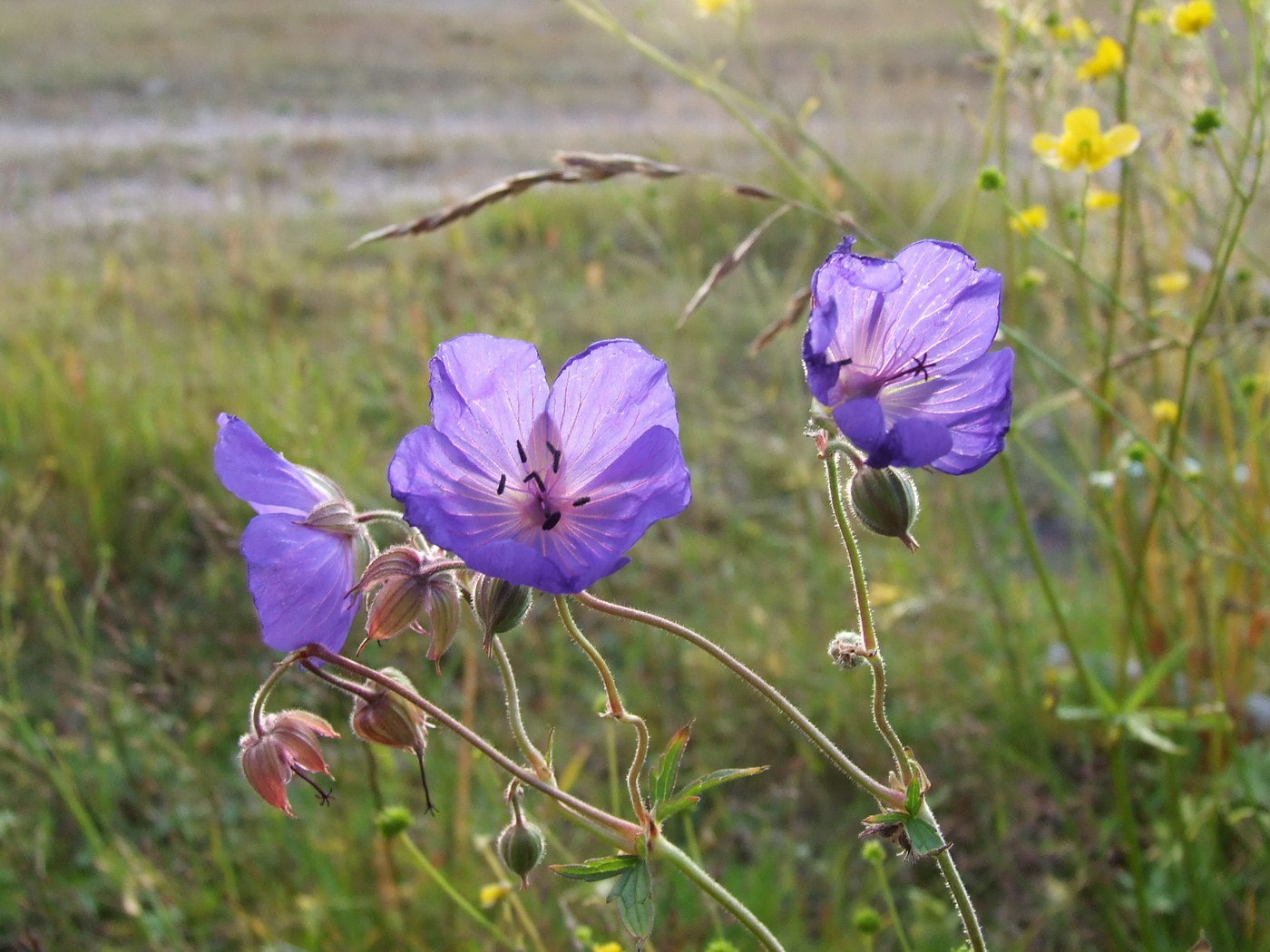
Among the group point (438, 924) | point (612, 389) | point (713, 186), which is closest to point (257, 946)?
point (438, 924)

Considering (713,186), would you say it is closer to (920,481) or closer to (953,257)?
(920,481)

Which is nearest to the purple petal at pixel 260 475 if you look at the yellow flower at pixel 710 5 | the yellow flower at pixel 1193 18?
the yellow flower at pixel 1193 18

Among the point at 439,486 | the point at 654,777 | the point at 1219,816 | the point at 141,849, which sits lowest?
the point at 141,849

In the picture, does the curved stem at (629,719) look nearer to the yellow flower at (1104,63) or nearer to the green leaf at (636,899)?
the green leaf at (636,899)

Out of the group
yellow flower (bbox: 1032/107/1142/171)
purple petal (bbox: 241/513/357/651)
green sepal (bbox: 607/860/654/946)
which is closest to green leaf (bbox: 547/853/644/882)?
green sepal (bbox: 607/860/654/946)

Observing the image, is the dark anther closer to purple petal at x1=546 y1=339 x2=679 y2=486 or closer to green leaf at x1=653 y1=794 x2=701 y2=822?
purple petal at x1=546 y1=339 x2=679 y2=486

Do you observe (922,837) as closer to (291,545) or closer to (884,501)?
(884,501)

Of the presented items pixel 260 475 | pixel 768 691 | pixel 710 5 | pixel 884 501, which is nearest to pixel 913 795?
pixel 768 691
